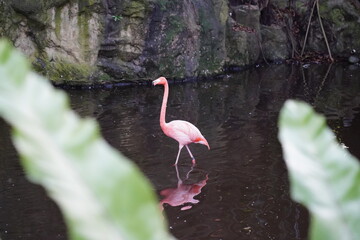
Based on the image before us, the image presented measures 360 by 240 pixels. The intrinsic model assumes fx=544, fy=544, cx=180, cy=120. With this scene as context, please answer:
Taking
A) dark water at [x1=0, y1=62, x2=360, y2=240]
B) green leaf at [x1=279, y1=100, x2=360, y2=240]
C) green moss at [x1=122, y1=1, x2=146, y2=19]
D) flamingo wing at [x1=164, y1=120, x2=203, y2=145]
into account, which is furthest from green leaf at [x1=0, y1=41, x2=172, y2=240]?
green moss at [x1=122, y1=1, x2=146, y2=19]

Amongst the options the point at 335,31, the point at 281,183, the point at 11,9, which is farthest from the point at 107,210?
the point at 335,31

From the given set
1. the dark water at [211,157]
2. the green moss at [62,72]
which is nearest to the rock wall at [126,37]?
the green moss at [62,72]

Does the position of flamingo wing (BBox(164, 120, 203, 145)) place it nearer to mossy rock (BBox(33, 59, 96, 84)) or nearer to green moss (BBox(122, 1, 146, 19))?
Answer: mossy rock (BBox(33, 59, 96, 84))

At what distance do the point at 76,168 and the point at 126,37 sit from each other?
32.7 feet

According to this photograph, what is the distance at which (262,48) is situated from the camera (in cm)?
1320

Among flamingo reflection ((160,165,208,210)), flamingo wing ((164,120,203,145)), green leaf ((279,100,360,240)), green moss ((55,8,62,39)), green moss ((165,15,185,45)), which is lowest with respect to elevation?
flamingo reflection ((160,165,208,210))

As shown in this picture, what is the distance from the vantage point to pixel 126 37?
10250 mm

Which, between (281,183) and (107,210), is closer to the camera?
(107,210)

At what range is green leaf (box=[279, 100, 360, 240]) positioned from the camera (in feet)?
1.65

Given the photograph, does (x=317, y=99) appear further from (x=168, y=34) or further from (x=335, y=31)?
(x=335, y=31)

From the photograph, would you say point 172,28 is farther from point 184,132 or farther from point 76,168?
point 76,168

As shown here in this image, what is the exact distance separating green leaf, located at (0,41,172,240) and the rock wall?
9605 millimetres

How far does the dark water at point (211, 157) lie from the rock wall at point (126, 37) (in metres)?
0.69

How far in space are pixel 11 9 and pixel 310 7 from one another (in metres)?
7.77
